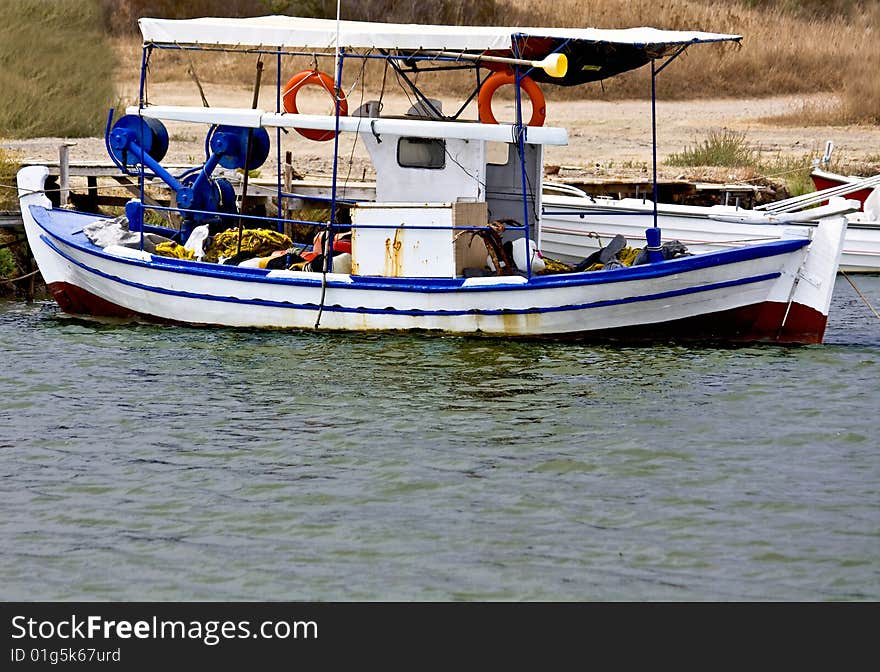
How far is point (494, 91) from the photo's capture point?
1538cm

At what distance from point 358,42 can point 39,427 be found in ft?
17.2

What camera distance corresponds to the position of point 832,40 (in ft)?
137

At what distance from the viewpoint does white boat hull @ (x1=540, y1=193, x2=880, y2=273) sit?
66.2ft

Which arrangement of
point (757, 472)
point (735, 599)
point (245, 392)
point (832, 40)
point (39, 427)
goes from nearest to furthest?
point (735, 599), point (757, 472), point (39, 427), point (245, 392), point (832, 40)

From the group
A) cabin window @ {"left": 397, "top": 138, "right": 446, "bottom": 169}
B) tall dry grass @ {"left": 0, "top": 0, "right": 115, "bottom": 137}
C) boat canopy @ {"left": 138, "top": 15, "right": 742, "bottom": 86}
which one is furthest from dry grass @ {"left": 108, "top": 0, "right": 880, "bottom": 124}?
cabin window @ {"left": 397, "top": 138, "right": 446, "bottom": 169}

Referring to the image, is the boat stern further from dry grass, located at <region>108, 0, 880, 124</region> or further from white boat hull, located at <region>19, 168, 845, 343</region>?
dry grass, located at <region>108, 0, 880, 124</region>

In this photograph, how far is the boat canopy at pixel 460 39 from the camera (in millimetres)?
14453

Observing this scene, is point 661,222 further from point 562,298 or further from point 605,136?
point 605,136

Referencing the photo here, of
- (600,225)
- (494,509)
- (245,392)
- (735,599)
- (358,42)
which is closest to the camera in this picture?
(735,599)

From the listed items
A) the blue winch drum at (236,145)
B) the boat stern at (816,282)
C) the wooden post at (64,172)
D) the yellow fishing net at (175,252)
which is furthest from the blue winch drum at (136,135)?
the boat stern at (816,282)
